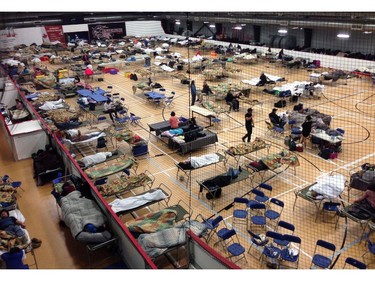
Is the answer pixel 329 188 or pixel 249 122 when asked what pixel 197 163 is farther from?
pixel 329 188

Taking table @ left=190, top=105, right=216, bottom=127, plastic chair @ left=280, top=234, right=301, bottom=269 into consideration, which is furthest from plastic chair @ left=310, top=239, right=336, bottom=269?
table @ left=190, top=105, right=216, bottom=127

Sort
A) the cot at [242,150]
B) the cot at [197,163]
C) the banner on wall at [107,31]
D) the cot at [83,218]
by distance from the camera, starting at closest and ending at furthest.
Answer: the cot at [83,218]
the cot at [197,163]
the cot at [242,150]
the banner on wall at [107,31]

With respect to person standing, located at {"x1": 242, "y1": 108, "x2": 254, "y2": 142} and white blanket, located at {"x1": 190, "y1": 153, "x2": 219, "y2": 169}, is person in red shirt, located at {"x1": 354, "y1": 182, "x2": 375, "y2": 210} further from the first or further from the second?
person standing, located at {"x1": 242, "y1": 108, "x2": 254, "y2": 142}

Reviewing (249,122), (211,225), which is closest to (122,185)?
(211,225)

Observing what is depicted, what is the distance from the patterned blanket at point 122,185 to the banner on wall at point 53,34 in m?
31.2

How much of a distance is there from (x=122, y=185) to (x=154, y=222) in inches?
75.9

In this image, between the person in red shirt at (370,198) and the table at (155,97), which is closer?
the person in red shirt at (370,198)

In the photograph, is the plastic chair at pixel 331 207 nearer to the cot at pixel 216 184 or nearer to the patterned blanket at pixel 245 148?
the cot at pixel 216 184

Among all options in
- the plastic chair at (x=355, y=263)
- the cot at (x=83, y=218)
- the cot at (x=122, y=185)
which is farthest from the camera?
the cot at (x=122, y=185)

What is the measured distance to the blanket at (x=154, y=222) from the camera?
7445mm

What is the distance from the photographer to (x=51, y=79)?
2103 centimetres

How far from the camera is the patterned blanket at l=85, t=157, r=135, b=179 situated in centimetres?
996

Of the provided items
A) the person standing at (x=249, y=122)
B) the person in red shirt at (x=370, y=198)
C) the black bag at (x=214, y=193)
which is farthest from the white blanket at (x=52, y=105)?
the person in red shirt at (x=370, y=198)

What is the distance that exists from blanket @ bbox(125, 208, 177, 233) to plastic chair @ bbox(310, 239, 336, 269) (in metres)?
2.95
